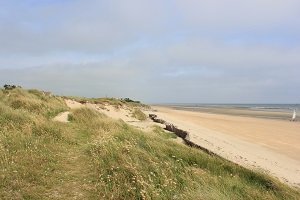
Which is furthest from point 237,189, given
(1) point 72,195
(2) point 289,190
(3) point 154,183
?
(1) point 72,195

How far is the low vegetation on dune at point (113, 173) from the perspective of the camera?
21.5 ft

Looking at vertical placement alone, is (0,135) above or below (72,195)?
above

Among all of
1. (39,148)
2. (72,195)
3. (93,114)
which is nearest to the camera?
(72,195)

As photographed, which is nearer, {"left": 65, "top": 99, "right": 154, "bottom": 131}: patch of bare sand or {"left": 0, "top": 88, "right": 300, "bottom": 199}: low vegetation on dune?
{"left": 0, "top": 88, "right": 300, "bottom": 199}: low vegetation on dune

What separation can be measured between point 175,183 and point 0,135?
4833 mm

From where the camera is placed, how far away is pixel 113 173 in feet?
23.4

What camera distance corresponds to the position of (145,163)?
787 centimetres

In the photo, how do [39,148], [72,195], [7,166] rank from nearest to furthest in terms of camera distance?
1. [72,195]
2. [7,166]
3. [39,148]

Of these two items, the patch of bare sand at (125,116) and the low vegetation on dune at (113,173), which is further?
the patch of bare sand at (125,116)

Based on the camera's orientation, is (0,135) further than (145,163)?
Yes

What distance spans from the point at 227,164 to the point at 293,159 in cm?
656

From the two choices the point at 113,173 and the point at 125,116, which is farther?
the point at 125,116

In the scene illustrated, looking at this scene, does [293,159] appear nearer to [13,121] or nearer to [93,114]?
[93,114]

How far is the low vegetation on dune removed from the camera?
21.5 ft
